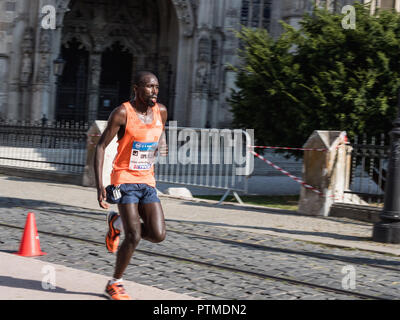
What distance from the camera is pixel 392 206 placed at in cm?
898

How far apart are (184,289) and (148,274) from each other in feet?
2.09

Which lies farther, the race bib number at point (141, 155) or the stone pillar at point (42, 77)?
the stone pillar at point (42, 77)

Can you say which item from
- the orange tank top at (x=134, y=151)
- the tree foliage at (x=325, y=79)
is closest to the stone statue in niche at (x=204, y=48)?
the tree foliage at (x=325, y=79)

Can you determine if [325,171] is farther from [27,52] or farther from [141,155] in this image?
[27,52]

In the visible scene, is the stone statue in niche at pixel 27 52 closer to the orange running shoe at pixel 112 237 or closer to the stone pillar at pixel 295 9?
the stone pillar at pixel 295 9

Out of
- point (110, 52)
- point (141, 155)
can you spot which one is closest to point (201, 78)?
point (110, 52)

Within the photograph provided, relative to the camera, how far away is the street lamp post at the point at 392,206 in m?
8.89

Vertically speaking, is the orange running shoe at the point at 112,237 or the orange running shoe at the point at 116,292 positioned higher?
the orange running shoe at the point at 112,237

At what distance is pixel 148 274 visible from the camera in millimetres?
6121

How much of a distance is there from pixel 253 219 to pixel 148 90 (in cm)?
608

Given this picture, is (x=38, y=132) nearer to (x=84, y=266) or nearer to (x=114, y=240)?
(x=84, y=266)

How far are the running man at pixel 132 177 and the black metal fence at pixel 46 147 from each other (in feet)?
35.3

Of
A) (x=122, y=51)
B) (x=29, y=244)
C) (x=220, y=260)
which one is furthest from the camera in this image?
(x=122, y=51)
